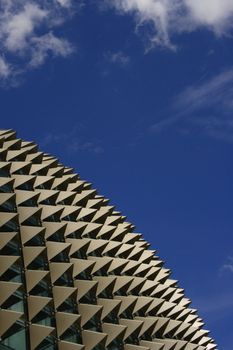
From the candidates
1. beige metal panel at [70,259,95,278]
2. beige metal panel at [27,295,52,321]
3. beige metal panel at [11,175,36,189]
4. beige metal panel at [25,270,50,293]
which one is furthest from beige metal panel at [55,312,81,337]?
beige metal panel at [11,175,36,189]

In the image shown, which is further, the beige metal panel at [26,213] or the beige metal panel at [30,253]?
the beige metal panel at [26,213]

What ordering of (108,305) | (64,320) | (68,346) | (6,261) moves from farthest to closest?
1. (108,305)
2. (64,320)
3. (68,346)
4. (6,261)

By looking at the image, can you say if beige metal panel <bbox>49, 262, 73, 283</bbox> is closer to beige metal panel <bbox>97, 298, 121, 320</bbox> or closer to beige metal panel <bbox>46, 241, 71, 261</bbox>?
beige metal panel <bbox>46, 241, 71, 261</bbox>

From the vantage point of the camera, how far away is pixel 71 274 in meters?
32.3

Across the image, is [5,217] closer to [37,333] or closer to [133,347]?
[37,333]

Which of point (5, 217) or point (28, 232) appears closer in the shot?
point (5, 217)

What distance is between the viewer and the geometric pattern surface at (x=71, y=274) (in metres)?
27.5

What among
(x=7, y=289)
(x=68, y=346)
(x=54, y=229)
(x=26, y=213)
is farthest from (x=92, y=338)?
(x=26, y=213)

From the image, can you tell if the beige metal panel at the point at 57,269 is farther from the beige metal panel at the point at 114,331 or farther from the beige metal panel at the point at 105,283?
the beige metal panel at the point at 114,331

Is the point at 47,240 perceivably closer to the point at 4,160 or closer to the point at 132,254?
the point at 4,160

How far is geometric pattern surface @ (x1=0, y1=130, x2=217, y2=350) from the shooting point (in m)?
27.5

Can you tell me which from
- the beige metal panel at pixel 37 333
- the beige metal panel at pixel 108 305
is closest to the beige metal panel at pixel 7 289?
the beige metal panel at pixel 37 333

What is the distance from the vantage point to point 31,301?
27.5 metres

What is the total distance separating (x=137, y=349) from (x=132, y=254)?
36.9 ft
